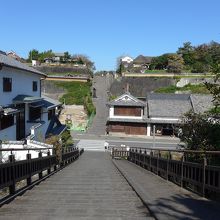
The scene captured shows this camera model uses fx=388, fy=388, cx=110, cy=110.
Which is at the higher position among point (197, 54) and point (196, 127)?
point (197, 54)

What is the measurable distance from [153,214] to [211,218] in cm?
92

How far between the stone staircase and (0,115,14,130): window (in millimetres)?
20747

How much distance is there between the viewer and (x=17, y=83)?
94.4ft

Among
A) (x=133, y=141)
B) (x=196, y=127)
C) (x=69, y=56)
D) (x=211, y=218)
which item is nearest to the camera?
(x=211, y=218)

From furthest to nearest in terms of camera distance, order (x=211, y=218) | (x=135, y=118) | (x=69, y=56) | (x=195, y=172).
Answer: (x=69, y=56)
(x=135, y=118)
(x=195, y=172)
(x=211, y=218)

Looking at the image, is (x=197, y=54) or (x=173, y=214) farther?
(x=197, y=54)

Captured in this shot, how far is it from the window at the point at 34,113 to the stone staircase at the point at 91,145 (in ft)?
40.9

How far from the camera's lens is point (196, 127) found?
15.2 m

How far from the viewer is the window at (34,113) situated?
3250 cm

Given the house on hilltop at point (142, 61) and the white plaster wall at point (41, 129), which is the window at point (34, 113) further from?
the house on hilltop at point (142, 61)

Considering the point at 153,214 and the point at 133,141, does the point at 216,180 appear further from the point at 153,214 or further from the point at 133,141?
the point at 133,141

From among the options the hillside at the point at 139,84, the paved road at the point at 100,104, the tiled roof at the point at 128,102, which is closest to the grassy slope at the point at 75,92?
the paved road at the point at 100,104

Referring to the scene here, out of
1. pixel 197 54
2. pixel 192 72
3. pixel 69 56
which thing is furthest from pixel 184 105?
pixel 69 56

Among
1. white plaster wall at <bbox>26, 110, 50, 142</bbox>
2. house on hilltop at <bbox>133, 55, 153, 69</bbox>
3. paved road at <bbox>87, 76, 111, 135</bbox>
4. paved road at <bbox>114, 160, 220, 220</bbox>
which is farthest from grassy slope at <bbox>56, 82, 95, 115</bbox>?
paved road at <bbox>114, 160, 220, 220</bbox>
